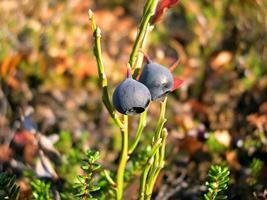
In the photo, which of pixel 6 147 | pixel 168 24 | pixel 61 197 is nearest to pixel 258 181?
pixel 61 197

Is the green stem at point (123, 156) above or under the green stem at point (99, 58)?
under

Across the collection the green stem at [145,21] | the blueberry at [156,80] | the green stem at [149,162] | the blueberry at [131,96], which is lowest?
the green stem at [149,162]

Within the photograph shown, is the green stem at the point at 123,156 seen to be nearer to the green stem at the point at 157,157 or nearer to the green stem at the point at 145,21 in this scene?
the green stem at the point at 157,157

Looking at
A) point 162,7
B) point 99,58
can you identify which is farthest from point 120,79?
point 99,58

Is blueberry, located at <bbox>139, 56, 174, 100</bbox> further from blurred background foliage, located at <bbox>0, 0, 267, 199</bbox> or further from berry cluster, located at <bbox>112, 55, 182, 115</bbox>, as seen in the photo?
blurred background foliage, located at <bbox>0, 0, 267, 199</bbox>

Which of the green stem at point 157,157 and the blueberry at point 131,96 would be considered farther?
the green stem at point 157,157

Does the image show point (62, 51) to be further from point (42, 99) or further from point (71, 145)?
point (71, 145)

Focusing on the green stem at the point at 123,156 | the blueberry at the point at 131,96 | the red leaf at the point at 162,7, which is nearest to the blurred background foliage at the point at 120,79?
the green stem at the point at 123,156
